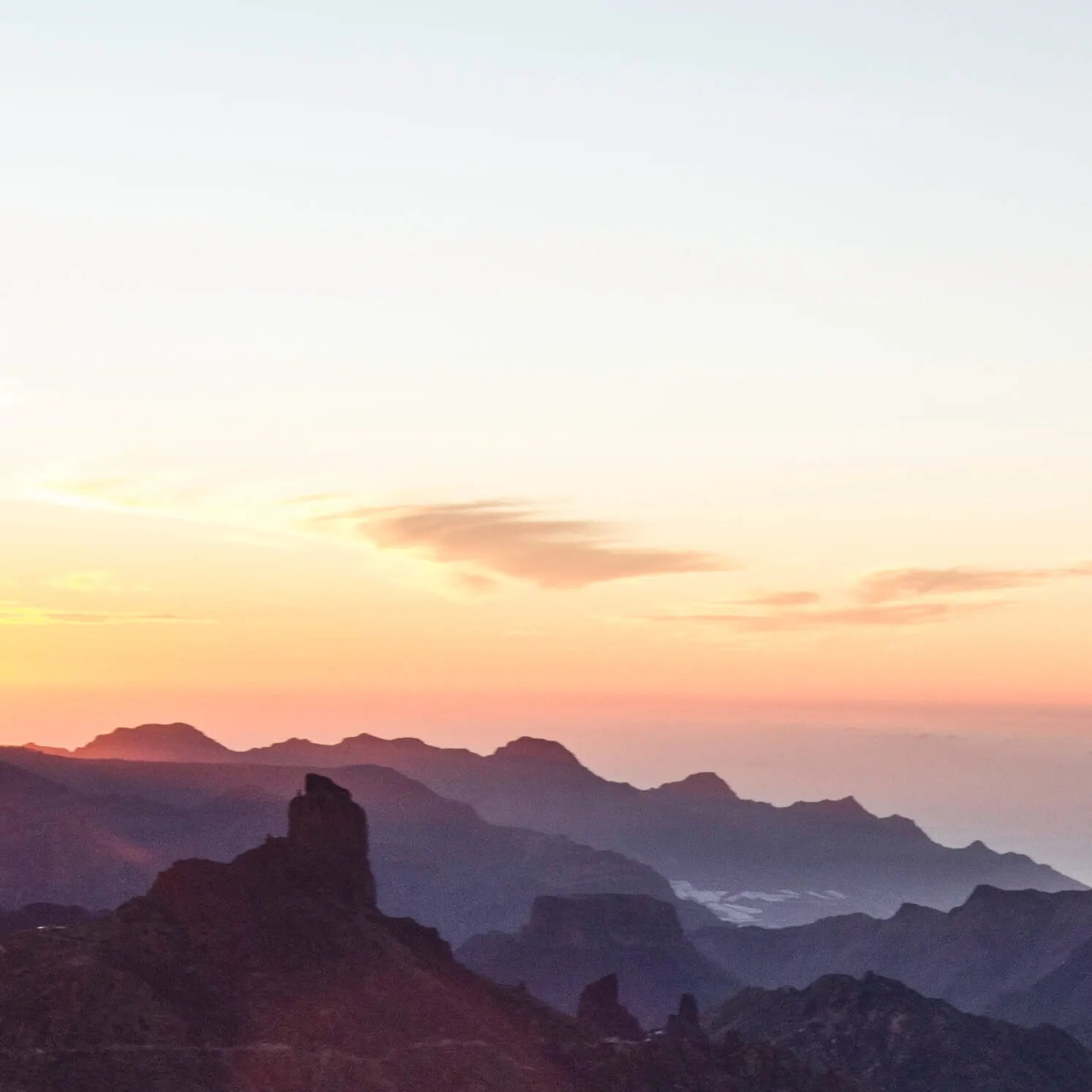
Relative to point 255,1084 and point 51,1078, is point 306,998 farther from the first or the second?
point 51,1078

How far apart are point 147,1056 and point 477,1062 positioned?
3554cm

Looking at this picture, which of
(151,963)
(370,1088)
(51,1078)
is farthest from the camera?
(151,963)

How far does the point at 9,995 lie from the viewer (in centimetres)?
17962

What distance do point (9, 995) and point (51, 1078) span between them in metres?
11.8

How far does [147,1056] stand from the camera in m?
177

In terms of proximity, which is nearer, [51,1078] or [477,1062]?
[51,1078]

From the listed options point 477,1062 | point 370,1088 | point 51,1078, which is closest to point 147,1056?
point 51,1078

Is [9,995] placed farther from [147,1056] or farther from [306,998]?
[306,998]

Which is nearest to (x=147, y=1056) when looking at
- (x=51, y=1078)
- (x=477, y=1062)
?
(x=51, y=1078)

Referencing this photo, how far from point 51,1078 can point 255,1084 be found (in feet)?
62.5

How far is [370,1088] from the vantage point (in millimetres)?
183000

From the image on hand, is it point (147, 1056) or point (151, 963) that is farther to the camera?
point (151, 963)

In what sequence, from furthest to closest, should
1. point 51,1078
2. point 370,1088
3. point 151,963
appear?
point 151,963
point 370,1088
point 51,1078

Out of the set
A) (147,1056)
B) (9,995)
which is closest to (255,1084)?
(147,1056)
